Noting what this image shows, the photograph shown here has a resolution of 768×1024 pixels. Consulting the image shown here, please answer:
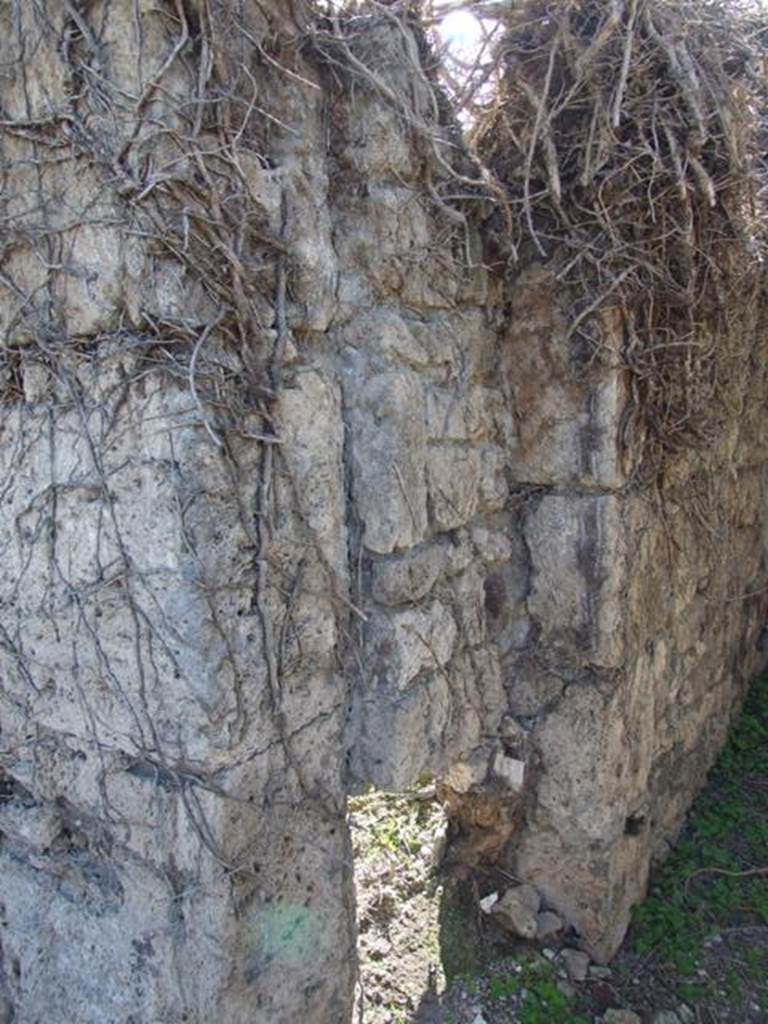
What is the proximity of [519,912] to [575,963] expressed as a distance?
0.62 ft

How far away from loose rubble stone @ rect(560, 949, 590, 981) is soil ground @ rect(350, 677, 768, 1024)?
0.02m

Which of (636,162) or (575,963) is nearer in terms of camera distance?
(636,162)

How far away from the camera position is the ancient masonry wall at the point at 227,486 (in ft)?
4.42

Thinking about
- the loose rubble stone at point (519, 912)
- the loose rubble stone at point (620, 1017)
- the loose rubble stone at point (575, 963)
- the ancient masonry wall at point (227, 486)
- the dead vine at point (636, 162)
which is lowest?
the loose rubble stone at point (620, 1017)

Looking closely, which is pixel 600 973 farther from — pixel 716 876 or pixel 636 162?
pixel 636 162

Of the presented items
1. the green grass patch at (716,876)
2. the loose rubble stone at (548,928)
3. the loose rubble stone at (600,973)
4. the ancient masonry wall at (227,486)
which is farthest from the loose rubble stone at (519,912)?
the ancient masonry wall at (227,486)

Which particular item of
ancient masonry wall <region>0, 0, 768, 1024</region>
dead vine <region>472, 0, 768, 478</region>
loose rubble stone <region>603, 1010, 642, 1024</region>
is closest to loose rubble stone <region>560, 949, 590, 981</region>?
→ loose rubble stone <region>603, 1010, 642, 1024</region>

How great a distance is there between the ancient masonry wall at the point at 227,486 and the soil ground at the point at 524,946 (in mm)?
485

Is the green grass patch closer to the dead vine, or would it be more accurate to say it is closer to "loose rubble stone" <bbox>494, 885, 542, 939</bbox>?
"loose rubble stone" <bbox>494, 885, 542, 939</bbox>

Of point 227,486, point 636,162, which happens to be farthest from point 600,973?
point 636,162

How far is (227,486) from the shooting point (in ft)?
4.59

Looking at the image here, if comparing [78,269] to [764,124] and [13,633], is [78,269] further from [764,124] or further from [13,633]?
Answer: [764,124]

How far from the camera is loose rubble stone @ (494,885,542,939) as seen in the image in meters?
2.20

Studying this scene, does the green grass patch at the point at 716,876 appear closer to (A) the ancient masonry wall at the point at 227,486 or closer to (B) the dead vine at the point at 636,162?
(A) the ancient masonry wall at the point at 227,486
